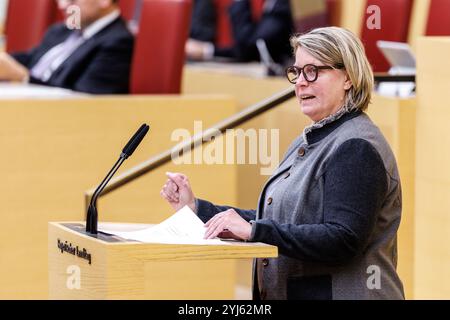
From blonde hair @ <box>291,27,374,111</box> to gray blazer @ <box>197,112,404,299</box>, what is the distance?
0.08 meters

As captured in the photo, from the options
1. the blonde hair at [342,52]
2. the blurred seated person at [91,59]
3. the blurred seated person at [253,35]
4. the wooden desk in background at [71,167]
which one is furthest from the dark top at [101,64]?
the blonde hair at [342,52]

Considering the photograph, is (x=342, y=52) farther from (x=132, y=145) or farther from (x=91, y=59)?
(x=91, y=59)

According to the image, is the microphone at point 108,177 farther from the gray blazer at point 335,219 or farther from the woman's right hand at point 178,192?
the gray blazer at point 335,219

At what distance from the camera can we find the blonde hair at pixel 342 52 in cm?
226

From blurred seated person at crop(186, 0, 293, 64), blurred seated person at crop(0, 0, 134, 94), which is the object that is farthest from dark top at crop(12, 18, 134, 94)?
blurred seated person at crop(186, 0, 293, 64)

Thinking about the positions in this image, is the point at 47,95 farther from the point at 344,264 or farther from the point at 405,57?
the point at 344,264

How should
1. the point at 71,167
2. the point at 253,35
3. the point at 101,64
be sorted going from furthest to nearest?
1. the point at 253,35
2. the point at 101,64
3. the point at 71,167

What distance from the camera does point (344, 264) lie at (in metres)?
2.24

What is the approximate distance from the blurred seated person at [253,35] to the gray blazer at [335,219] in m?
3.36

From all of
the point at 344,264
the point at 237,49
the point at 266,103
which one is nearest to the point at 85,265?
the point at 344,264

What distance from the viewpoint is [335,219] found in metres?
2.18

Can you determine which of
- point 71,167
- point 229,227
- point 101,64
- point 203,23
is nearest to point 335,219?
point 229,227

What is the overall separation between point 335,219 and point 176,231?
35cm
